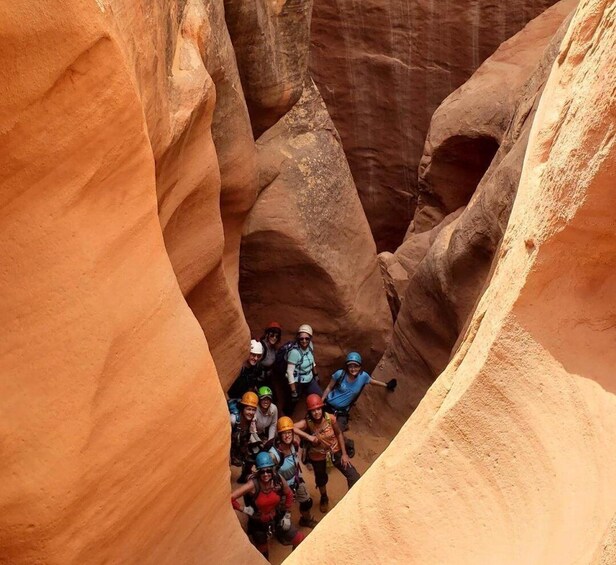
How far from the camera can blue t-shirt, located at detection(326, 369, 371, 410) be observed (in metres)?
7.04

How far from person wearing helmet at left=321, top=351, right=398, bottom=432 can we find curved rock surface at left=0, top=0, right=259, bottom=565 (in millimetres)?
2979

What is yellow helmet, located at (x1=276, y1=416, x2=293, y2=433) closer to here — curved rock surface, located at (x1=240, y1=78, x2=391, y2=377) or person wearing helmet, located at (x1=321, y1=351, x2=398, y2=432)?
person wearing helmet, located at (x1=321, y1=351, x2=398, y2=432)

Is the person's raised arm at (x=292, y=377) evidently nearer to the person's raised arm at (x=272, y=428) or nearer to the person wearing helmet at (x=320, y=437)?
the person wearing helmet at (x=320, y=437)

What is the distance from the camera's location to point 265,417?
6.39 metres

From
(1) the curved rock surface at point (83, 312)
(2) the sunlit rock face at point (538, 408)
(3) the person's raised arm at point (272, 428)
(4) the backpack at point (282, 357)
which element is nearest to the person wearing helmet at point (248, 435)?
(3) the person's raised arm at point (272, 428)

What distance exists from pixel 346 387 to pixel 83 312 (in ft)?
12.4

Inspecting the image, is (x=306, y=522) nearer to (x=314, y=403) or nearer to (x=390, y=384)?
(x=314, y=403)

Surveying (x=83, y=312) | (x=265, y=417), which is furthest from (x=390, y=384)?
(x=83, y=312)

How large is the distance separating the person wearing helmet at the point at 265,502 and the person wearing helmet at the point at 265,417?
0.44m

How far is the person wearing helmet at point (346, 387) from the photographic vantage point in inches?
276

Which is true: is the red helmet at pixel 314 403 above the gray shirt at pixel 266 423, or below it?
above

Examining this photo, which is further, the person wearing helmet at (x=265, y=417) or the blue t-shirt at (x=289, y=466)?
the person wearing helmet at (x=265, y=417)

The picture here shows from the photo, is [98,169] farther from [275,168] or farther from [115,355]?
[275,168]

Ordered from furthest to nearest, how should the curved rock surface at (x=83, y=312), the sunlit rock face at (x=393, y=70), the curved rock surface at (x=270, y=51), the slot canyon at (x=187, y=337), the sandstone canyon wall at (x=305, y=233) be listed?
the sunlit rock face at (x=393, y=70) → the sandstone canyon wall at (x=305, y=233) → the curved rock surface at (x=270, y=51) → the curved rock surface at (x=83, y=312) → the slot canyon at (x=187, y=337)
